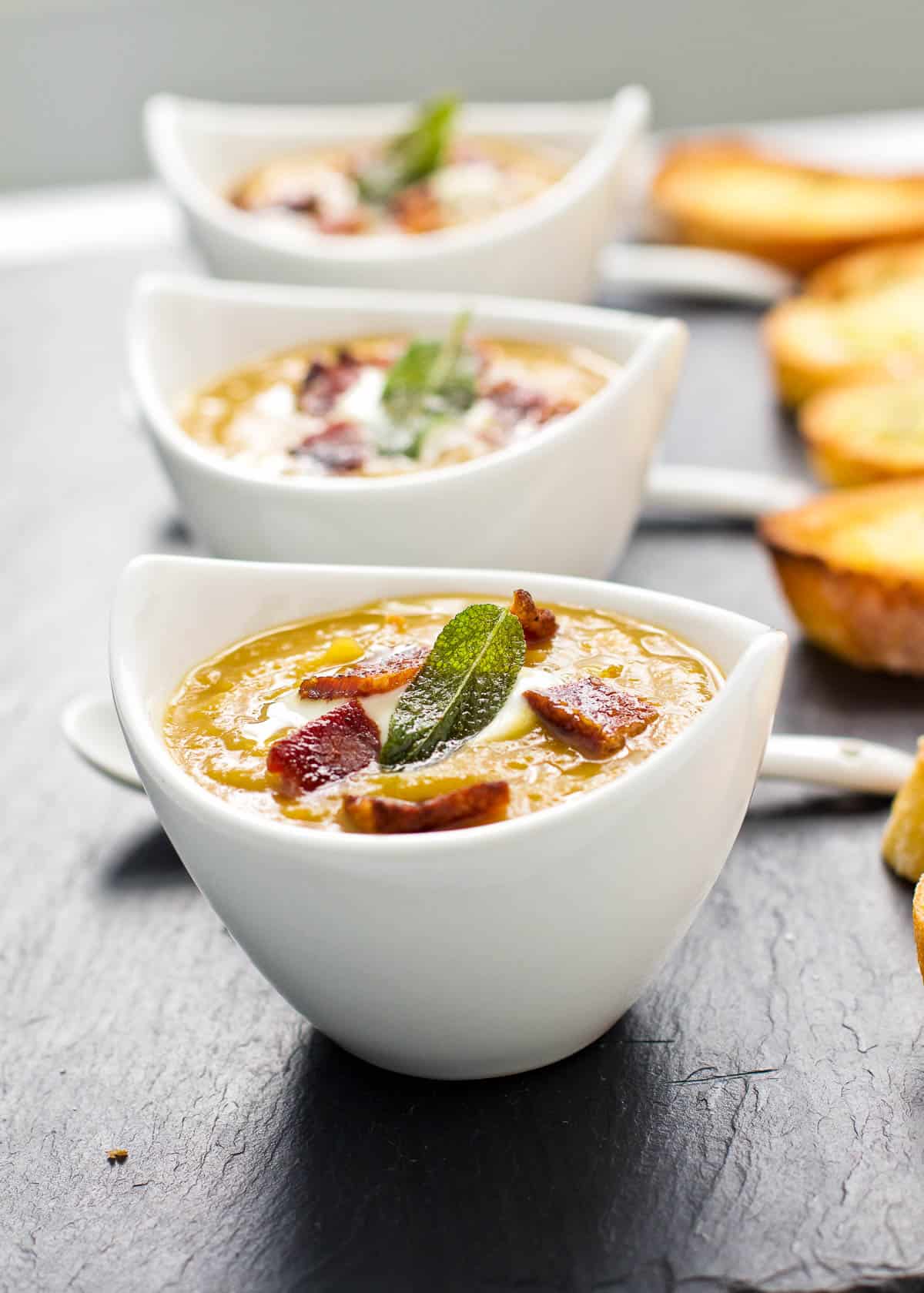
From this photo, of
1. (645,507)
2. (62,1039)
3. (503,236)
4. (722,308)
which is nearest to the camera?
(62,1039)

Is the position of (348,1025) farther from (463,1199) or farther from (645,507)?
(645,507)

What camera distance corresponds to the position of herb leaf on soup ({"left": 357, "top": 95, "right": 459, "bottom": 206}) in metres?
3.49

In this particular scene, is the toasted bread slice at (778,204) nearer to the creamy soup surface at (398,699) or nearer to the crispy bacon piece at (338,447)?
the crispy bacon piece at (338,447)

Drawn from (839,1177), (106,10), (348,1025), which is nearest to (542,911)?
(348,1025)

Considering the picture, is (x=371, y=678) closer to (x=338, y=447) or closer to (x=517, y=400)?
(x=338, y=447)

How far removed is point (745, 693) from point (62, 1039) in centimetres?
87

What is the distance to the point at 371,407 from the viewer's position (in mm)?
2510

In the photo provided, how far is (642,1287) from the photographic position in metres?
1.40

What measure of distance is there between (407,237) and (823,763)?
67.4 inches

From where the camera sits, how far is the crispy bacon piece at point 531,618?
68.4 inches

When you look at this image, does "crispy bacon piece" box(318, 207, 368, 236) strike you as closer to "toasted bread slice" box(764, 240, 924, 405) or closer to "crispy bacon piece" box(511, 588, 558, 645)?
"toasted bread slice" box(764, 240, 924, 405)

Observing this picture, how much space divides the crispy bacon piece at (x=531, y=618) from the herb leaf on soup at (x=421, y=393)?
668 millimetres

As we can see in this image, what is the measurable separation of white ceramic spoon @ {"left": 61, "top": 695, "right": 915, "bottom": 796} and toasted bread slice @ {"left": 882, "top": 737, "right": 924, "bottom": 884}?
4.4 inches

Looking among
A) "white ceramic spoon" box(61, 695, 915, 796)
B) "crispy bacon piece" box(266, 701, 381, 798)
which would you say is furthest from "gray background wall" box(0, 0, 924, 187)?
"crispy bacon piece" box(266, 701, 381, 798)
